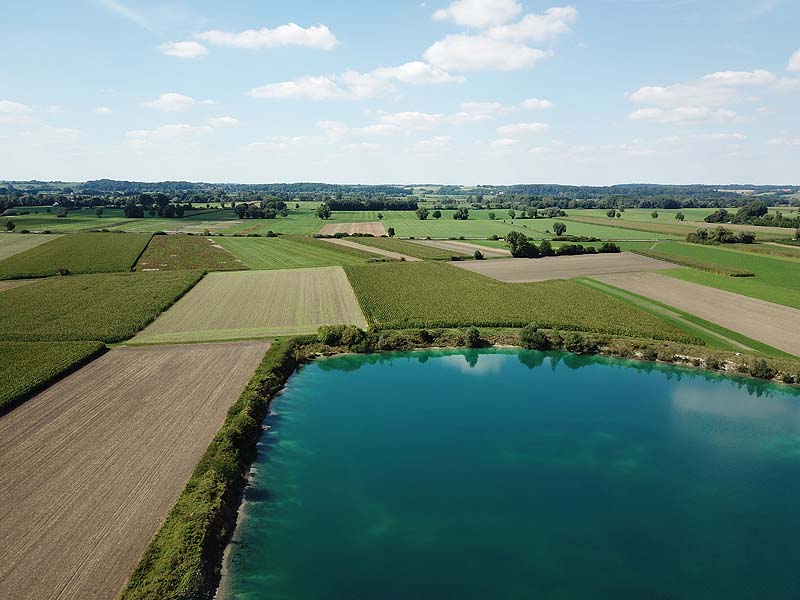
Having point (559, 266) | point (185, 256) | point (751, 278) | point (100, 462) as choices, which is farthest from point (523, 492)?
point (185, 256)

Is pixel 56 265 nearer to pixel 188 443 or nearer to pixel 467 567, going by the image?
pixel 188 443

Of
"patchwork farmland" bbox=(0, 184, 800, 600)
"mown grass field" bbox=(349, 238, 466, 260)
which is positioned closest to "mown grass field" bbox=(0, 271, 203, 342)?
"patchwork farmland" bbox=(0, 184, 800, 600)

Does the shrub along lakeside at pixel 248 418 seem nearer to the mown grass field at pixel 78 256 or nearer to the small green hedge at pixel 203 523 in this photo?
the small green hedge at pixel 203 523

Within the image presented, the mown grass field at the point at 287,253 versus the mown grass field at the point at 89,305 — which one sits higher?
the mown grass field at the point at 287,253

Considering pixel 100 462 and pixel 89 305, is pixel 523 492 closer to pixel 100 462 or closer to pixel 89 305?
pixel 100 462

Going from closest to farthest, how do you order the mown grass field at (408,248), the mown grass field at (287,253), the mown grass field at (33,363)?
the mown grass field at (33,363)
the mown grass field at (287,253)
the mown grass field at (408,248)

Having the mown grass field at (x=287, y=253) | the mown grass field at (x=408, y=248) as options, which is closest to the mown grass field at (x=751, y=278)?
the mown grass field at (x=408, y=248)

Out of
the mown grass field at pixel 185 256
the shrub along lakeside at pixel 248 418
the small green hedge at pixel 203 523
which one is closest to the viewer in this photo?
the small green hedge at pixel 203 523

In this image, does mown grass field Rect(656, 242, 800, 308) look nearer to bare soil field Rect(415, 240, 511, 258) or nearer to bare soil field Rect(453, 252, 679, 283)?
bare soil field Rect(453, 252, 679, 283)
